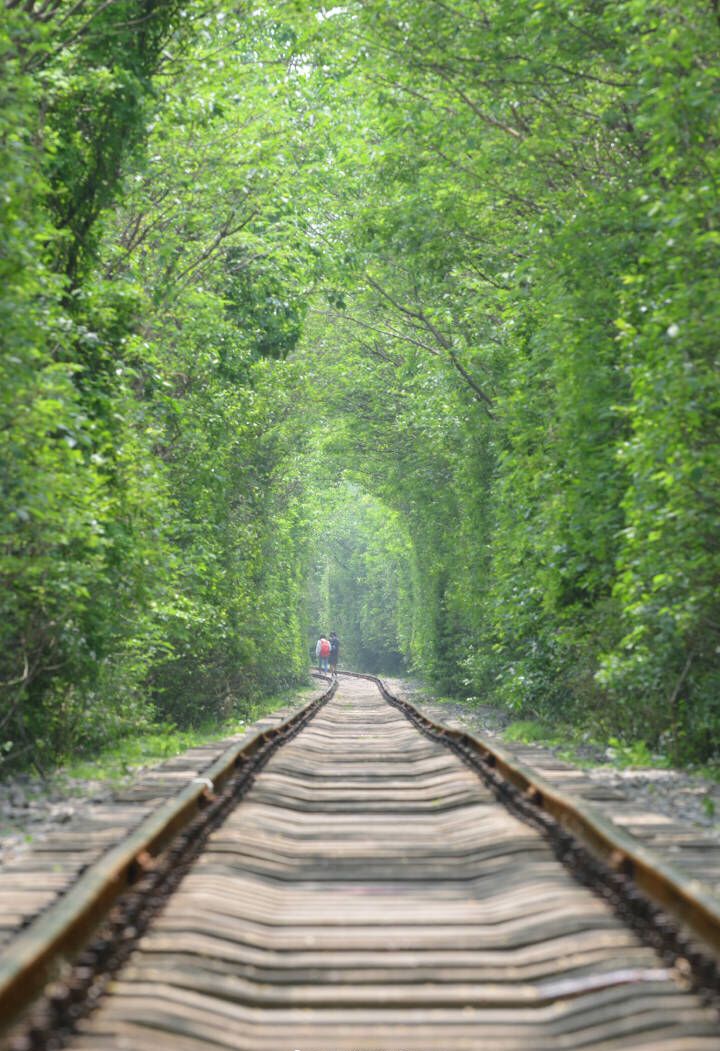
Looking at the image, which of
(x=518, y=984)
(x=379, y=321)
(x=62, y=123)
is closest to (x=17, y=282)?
(x=62, y=123)

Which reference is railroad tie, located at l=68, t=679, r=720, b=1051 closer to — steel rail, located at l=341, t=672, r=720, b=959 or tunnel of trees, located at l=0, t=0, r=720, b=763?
steel rail, located at l=341, t=672, r=720, b=959

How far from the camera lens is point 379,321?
2880 centimetres

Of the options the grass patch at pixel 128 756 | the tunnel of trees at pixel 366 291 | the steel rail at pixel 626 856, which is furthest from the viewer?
the grass patch at pixel 128 756

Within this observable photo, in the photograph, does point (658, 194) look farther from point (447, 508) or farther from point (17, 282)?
point (447, 508)

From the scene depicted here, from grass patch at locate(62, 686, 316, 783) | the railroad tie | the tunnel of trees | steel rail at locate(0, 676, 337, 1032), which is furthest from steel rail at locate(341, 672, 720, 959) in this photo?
grass patch at locate(62, 686, 316, 783)

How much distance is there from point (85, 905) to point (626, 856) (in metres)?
2.13

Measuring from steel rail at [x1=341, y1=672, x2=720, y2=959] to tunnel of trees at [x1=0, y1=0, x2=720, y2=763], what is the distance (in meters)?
2.15

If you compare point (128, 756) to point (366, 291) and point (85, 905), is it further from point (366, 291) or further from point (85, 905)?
point (366, 291)

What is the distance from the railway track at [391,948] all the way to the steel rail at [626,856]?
0.05ft

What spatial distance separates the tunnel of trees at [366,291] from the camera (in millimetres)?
8547

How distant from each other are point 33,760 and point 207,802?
289 centimetres

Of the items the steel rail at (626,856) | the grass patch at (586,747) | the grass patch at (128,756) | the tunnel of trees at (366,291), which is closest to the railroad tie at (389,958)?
the steel rail at (626,856)

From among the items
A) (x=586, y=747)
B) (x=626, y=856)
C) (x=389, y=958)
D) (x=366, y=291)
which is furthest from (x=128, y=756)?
(x=366, y=291)

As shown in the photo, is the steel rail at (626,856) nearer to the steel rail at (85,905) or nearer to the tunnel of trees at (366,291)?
the steel rail at (85,905)
